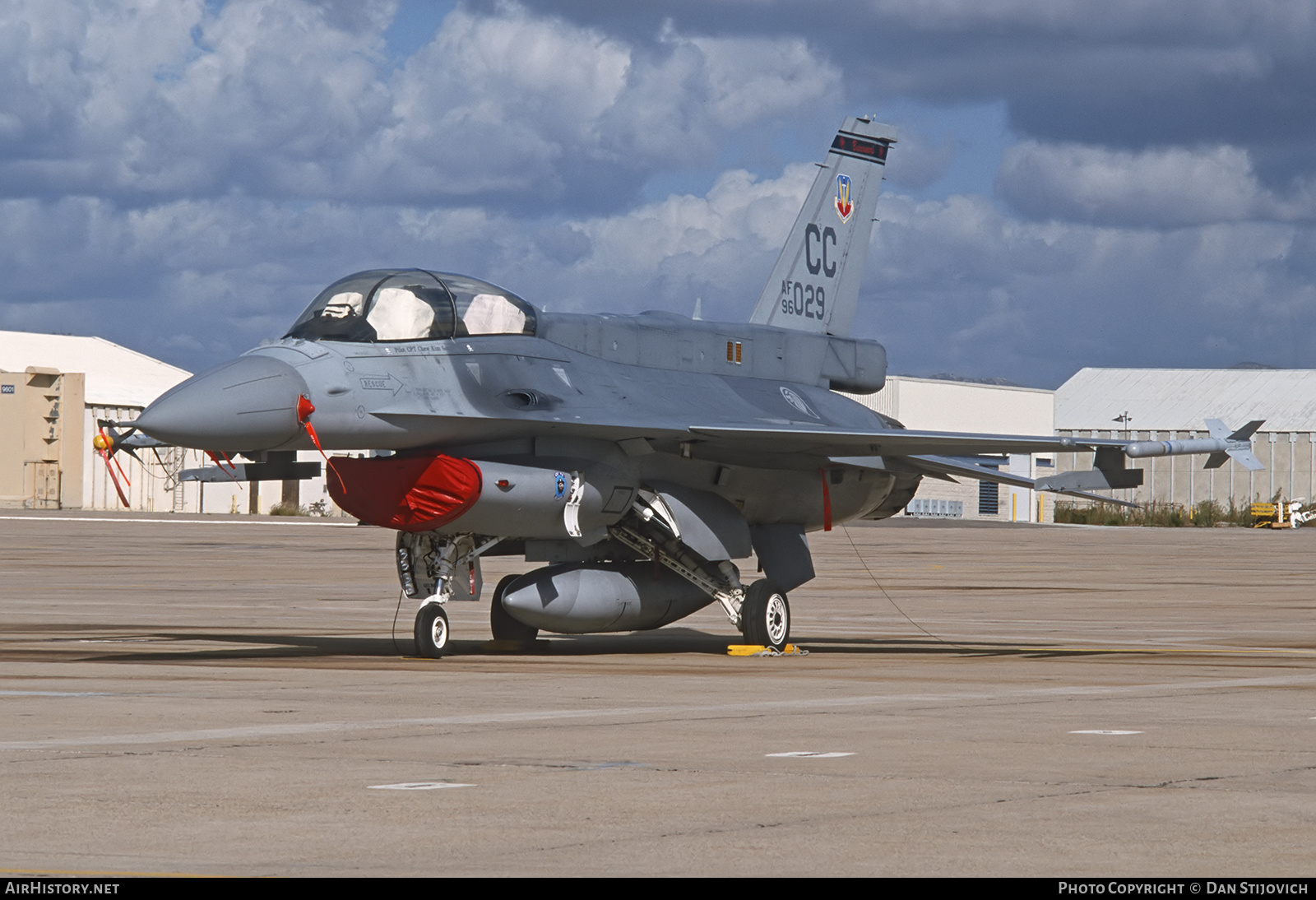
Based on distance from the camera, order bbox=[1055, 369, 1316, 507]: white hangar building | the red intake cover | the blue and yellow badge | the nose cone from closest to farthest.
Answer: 1. the nose cone
2. the red intake cover
3. the blue and yellow badge
4. bbox=[1055, 369, 1316, 507]: white hangar building

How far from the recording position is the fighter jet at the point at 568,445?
15.4 metres

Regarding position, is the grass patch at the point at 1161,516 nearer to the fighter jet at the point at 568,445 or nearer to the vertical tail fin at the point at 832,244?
the vertical tail fin at the point at 832,244

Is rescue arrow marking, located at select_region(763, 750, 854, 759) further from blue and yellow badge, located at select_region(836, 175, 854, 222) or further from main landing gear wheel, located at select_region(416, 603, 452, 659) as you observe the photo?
blue and yellow badge, located at select_region(836, 175, 854, 222)

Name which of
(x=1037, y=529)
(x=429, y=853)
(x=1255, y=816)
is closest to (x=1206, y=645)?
(x=1255, y=816)

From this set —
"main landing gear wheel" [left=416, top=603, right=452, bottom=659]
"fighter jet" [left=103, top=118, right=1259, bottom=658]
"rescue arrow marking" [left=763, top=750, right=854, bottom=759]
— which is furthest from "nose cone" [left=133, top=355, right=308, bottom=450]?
"rescue arrow marking" [left=763, top=750, right=854, bottom=759]

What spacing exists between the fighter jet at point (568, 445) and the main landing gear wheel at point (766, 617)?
22 millimetres

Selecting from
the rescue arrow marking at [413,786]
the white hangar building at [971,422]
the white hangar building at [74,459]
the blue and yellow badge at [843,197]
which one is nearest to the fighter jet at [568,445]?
the blue and yellow badge at [843,197]

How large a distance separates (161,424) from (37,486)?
62.6m

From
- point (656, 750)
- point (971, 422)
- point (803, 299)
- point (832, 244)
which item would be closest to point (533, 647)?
point (803, 299)

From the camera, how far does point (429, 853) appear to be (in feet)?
20.2

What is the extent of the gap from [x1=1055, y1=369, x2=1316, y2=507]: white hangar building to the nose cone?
76701mm

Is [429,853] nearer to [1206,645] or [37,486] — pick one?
[1206,645]

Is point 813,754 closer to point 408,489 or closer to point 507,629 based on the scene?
point 408,489

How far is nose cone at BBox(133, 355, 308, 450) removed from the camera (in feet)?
47.1
